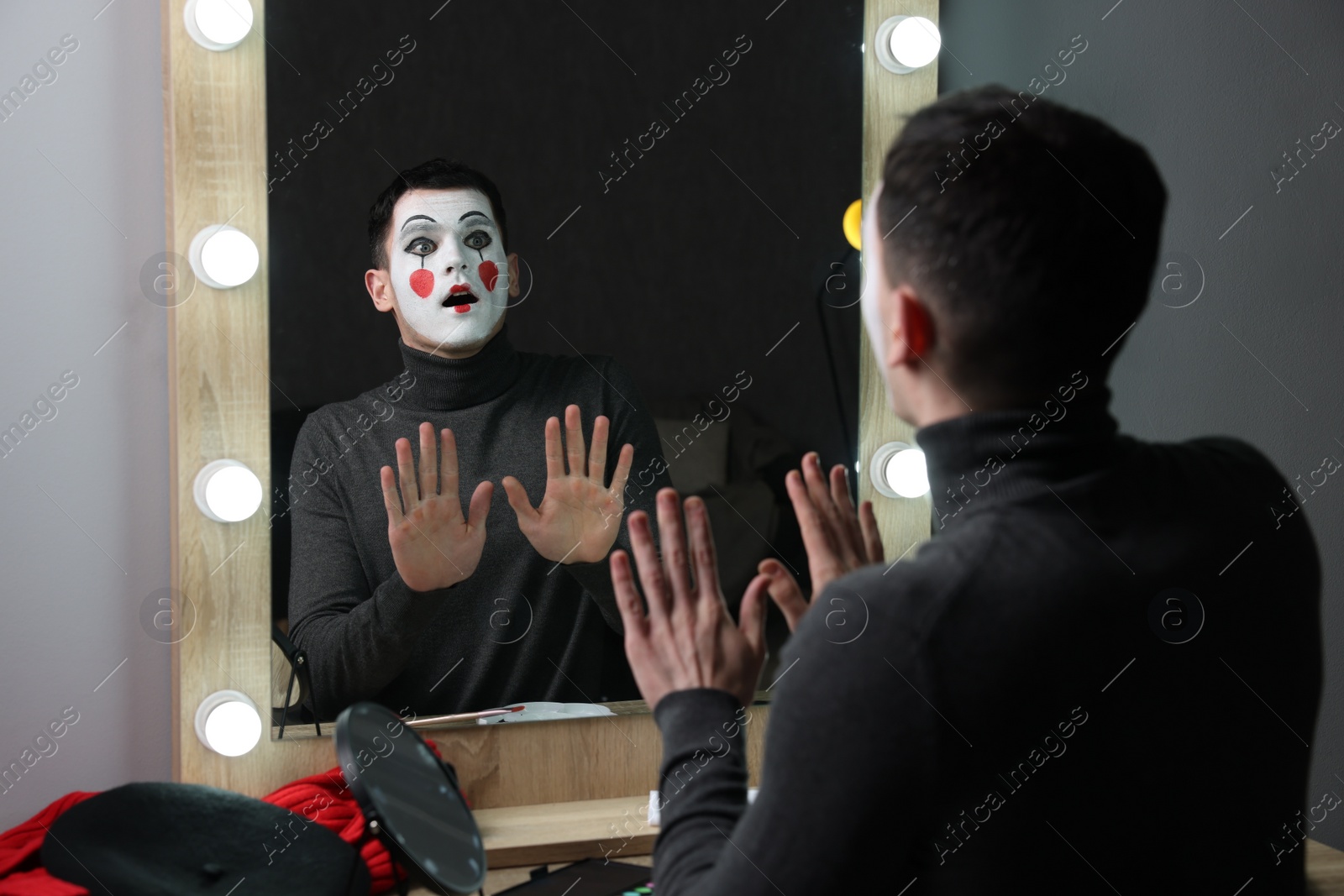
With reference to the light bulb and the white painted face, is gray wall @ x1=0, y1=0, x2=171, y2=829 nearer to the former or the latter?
the white painted face

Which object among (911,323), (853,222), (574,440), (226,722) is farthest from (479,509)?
(911,323)

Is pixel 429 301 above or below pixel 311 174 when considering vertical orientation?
below

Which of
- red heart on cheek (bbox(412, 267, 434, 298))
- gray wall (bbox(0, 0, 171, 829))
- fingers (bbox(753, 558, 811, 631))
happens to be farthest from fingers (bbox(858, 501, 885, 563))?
gray wall (bbox(0, 0, 171, 829))

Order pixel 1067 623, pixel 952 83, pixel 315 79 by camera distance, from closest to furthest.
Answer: pixel 1067 623 < pixel 315 79 < pixel 952 83

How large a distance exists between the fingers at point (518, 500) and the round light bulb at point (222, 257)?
36 centimetres

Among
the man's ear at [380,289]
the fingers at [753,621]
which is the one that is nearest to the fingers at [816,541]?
the fingers at [753,621]

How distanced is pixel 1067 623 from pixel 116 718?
3.62 feet

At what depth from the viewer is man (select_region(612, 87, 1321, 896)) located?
48 centimetres

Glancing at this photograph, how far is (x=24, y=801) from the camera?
115cm

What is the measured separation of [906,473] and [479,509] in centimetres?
56

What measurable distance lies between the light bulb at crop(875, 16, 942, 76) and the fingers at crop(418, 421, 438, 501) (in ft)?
2.41

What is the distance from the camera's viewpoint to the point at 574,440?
1.20 metres

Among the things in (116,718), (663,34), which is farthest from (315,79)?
(116,718)

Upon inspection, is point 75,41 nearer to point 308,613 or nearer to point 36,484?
point 36,484
